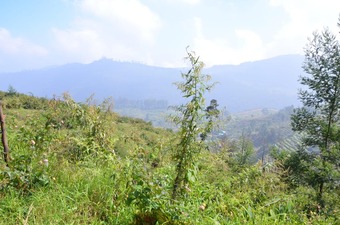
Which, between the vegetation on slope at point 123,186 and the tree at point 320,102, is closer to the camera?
the vegetation on slope at point 123,186

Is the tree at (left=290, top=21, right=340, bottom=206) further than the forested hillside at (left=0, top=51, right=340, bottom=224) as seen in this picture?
Yes

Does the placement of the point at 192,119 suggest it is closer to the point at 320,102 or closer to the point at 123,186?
the point at 123,186

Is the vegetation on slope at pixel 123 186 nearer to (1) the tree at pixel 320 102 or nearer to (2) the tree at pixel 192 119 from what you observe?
(2) the tree at pixel 192 119

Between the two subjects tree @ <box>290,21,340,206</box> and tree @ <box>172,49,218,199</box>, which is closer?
tree @ <box>172,49,218,199</box>

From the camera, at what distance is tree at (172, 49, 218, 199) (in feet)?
11.0

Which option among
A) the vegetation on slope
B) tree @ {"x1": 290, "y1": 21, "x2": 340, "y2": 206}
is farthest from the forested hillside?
tree @ {"x1": 290, "y1": 21, "x2": 340, "y2": 206}

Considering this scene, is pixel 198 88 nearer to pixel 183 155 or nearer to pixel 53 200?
pixel 183 155

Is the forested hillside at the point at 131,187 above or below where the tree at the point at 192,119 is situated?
below

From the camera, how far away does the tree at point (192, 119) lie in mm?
3346

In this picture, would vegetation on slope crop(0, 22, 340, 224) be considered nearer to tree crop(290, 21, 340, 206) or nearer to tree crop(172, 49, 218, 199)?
tree crop(172, 49, 218, 199)

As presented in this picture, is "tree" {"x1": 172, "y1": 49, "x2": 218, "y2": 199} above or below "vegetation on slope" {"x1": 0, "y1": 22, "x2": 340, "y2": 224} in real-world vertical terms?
above

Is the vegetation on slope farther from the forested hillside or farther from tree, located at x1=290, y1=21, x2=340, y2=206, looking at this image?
tree, located at x1=290, y1=21, x2=340, y2=206

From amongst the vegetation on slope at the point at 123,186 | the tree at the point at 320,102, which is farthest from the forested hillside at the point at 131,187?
the tree at the point at 320,102

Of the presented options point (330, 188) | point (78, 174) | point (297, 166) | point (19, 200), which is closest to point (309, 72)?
point (297, 166)
